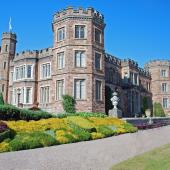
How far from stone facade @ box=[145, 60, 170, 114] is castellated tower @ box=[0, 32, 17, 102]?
2748 centimetres

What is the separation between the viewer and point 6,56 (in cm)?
5066

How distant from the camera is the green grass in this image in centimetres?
1226

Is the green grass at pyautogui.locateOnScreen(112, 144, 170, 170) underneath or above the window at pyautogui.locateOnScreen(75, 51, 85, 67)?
underneath

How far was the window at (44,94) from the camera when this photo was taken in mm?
42781

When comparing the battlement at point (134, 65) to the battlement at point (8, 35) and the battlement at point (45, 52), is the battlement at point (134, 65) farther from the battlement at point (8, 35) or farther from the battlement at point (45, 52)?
the battlement at point (8, 35)

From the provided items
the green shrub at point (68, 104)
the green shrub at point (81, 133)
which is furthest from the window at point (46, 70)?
the green shrub at point (81, 133)

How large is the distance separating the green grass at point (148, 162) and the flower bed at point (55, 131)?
4.31 meters

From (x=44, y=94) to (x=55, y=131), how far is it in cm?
2495

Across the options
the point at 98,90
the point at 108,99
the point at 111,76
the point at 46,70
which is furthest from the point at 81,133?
the point at 111,76

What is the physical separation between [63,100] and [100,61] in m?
6.43

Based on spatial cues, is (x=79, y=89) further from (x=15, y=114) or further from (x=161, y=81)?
(x=161, y=81)

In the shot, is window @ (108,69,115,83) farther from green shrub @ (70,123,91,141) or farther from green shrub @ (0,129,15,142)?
green shrub @ (0,129,15,142)

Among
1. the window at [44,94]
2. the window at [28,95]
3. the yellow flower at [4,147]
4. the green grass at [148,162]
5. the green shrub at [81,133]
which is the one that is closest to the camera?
the green grass at [148,162]

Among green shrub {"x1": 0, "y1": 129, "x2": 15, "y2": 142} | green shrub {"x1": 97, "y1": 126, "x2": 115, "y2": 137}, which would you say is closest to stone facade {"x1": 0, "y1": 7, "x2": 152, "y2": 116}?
green shrub {"x1": 97, "y1": 126, "x2": 115, "y2": 137}
